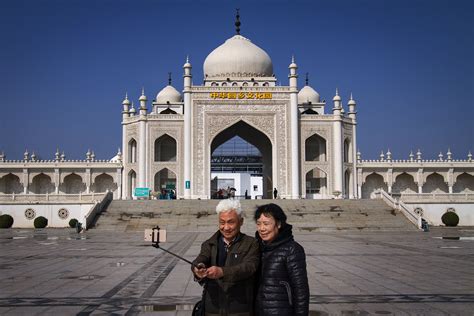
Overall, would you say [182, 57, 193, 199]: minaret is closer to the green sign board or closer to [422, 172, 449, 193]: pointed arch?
the green sign board

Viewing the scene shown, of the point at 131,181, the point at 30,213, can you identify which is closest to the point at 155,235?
the point at 30,213

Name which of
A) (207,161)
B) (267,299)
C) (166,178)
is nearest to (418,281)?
(267,299)

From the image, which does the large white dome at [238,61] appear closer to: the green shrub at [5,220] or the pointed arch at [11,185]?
the pointed arch at [11,185]

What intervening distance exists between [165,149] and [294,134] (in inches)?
346

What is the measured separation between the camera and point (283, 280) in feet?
11.3

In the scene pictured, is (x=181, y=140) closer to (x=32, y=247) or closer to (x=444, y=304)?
(x=32, y=247)

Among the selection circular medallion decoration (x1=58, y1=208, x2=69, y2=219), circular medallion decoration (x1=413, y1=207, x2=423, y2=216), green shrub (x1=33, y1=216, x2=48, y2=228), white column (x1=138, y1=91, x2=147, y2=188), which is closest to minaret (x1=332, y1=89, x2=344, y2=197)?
circular medallion decoration (x1=413, y1=207, x2=423, y2=216)

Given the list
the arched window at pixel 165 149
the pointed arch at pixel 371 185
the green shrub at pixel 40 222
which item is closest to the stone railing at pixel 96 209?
the green shrub at pixel 40 222

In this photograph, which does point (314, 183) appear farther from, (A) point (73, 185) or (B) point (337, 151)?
(A) point (73, 185)

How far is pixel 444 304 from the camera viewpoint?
253 inches

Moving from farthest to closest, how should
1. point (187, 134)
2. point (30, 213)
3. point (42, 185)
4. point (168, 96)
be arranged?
point (168, 96) < point (42, 185) < point (187, 134) < point (30, 213)

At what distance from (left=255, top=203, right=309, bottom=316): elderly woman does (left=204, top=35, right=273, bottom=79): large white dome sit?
3382cm

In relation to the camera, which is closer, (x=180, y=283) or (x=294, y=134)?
(x=180, y=283)

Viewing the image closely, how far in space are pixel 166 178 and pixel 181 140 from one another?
10.5 feet
